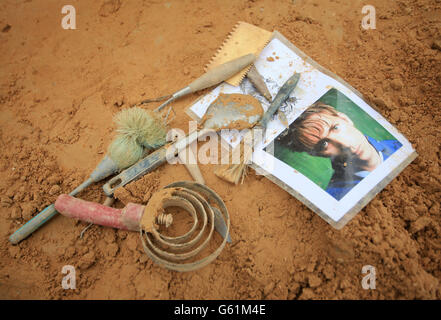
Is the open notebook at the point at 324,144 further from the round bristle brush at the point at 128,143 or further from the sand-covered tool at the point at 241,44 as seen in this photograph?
the round bristle brush at the point at 128,143

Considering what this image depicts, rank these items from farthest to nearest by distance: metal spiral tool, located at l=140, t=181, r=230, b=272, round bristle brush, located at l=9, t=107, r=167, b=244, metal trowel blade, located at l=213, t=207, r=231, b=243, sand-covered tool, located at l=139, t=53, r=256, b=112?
sand-covered tool, located at l=139, t=53, r=256, b=112 < round bristle brush, located at l=9, t=107, r=167, b=244 < metal trowel blade, located at l=213, t=207, r=231, b=243 < metal spiral tool, located at l=140, t=181, r=230, b=272

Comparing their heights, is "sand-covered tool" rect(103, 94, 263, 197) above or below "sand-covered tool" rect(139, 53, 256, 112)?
below

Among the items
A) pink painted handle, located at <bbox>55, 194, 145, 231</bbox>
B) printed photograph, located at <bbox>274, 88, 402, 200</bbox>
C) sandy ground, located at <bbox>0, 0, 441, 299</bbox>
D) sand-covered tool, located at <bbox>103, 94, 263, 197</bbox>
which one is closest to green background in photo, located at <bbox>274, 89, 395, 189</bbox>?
printed photograph, located at <bbox>274, 88, 402, 200</bbox>

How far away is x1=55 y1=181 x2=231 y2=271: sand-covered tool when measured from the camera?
1.33 meters

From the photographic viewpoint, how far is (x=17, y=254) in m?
1.44

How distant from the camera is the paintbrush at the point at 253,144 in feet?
5.24

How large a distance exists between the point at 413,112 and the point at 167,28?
1602mm

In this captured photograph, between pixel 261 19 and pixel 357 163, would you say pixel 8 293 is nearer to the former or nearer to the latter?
pixel 357 163

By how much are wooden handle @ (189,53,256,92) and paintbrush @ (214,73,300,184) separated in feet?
0.94

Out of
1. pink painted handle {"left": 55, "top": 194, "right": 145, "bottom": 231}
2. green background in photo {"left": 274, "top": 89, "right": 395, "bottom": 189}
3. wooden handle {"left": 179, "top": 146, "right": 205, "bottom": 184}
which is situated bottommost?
pink painted handle {"left": 55, "top": 194, "right": 145, "bottom": 231}

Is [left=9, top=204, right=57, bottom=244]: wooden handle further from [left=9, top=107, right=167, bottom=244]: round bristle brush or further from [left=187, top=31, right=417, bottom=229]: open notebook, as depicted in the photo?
[left=187, top=31, right=417, bottom=229]: open notebook

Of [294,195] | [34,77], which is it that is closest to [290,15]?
[294,195]

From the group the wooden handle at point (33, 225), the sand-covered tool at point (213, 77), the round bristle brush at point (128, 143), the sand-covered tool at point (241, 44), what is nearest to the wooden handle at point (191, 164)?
the round bristle brush at point (128, 143)

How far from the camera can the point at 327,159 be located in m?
1.62
